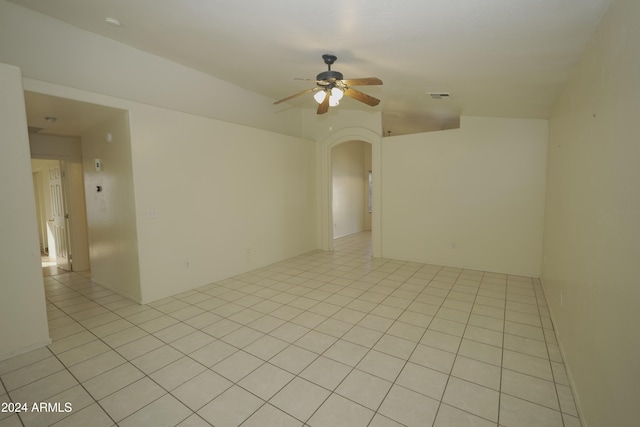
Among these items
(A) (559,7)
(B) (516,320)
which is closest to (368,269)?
(B) (516,320)

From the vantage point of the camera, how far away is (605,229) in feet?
5.23

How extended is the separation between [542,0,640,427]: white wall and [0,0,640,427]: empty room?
19 millimetres

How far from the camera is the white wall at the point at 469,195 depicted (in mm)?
4449

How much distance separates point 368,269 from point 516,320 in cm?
242

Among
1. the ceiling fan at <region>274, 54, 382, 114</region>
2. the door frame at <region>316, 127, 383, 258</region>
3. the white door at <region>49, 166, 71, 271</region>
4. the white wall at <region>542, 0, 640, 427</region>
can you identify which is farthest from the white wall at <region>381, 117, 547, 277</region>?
the white door at <region>49, 166, 71, 271</region>

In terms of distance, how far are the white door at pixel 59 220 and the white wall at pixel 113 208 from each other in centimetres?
110

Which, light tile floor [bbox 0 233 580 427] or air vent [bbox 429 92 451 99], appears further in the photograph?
air vent [bbox 429 92 451 99]

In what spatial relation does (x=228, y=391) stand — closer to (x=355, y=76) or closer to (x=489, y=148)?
(x=355, y=76)

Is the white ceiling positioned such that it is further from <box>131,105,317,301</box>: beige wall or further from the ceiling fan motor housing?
<box>131,105,317,301</box>: beige wall

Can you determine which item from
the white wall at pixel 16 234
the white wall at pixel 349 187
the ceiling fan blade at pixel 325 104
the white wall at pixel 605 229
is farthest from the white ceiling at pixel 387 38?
the white wall at pixel 349 187

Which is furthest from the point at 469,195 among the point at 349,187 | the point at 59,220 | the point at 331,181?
the point at 59,220

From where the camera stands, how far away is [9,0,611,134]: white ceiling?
2004mm

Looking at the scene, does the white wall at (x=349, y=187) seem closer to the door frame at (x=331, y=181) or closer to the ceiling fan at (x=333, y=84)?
the door frame at (x=331, y=181)

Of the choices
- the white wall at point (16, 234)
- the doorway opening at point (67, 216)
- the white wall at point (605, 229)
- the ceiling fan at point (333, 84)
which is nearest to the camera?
the white wall at point (605, 229)
